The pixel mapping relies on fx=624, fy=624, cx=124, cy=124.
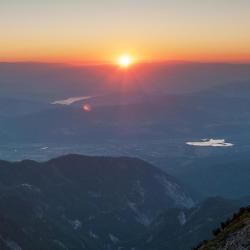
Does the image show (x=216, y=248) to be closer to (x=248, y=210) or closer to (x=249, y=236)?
(x=249, y=236)

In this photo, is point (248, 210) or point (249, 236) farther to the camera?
point (248, 210)

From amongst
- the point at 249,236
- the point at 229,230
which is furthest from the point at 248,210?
the point at 249,236

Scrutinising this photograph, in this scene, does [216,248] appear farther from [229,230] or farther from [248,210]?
[248,210]

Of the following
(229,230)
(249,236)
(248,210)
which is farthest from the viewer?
(248,210)

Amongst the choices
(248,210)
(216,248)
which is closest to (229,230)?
(216,248)

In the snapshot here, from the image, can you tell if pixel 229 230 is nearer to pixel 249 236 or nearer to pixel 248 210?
pixel 249 236

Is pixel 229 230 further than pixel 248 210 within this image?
No

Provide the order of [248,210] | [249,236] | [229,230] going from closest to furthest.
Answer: [249,236], [229,230], [248,210]
